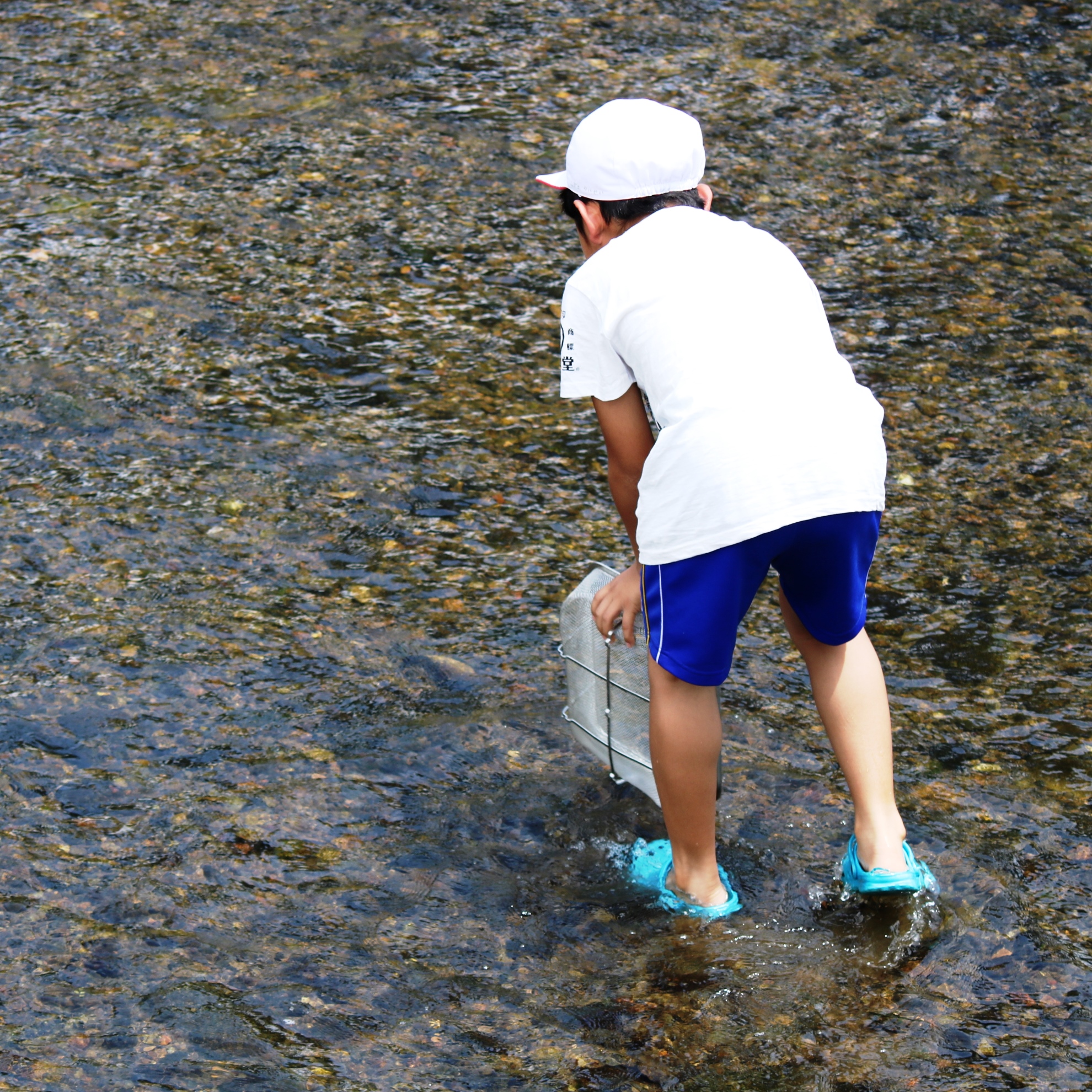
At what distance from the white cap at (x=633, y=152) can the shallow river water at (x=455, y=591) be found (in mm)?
1555

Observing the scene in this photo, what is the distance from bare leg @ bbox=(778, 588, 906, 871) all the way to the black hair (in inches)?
33.0

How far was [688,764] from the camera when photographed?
2.56 m

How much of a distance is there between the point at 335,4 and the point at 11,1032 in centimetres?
792

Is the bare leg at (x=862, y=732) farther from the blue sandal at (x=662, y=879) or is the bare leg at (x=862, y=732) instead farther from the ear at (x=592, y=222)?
the ear at (x=592, y=222)

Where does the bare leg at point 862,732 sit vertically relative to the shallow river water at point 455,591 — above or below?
above

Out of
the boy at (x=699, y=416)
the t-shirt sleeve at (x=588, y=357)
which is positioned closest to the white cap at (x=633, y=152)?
the boy at (x=699, y=416)

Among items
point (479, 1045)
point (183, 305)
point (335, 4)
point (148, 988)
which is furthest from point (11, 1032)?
point (335, 4)

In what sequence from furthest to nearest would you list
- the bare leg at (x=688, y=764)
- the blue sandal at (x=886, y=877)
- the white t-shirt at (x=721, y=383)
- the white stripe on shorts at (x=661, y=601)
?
the blue sandal at (x=886, y=877), the bare leg at (x=688, y=764), the white stripe on shorts at (x=661, y=601), the white t-shirt at (x=721, y=383)

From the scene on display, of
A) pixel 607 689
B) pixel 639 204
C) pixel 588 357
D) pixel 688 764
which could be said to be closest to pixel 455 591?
pixel 607 689

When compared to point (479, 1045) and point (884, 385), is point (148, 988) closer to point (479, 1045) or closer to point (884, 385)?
point (479, 1045)

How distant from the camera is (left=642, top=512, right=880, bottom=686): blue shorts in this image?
7.71 feet

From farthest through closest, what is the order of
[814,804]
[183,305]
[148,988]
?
[183,305]
[814,804]
[148,988]

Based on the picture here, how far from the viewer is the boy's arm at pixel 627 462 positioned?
8.13 ft

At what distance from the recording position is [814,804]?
3133 mm
